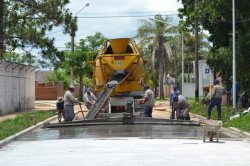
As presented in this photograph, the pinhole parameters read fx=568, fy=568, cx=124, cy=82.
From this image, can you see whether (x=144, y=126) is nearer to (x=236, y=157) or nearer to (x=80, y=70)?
(x=236, y=157)

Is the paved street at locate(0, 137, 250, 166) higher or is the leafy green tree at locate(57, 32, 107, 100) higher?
the leafy green tree at locate(57, 32, 107, 100)

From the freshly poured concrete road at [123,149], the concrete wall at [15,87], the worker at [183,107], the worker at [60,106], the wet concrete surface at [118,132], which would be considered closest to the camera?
the freshly poured concrete road at [123,149]

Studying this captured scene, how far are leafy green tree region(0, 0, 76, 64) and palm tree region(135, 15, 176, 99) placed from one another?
1140 inches

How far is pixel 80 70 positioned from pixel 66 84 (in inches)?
844

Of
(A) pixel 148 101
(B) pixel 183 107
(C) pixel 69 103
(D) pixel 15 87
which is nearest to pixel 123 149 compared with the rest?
Answer: (B) pixel 183 107

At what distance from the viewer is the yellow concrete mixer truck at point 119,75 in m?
26.1

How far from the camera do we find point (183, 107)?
78.3ft

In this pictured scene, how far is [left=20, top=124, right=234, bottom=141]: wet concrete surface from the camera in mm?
17984

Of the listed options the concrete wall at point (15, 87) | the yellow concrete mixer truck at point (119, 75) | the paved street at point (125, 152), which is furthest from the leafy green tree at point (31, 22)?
the paved street at point (125, 152)

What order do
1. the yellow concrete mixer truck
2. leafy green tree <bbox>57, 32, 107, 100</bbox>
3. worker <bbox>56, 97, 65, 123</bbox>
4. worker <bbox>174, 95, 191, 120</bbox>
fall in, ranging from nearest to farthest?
1. worker <bbox>174, 95, 191, 120</bbox>
2. worker <bbox>56, 97, 65, 123</bbox>
3. the yellow concrete mixer truck
4. leafy green tree <bbox>57, 32, 107, 100</bbox>

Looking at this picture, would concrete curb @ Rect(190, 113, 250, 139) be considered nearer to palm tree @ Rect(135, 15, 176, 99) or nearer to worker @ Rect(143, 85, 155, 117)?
worker @ Rect(143, 85, 155, 117)

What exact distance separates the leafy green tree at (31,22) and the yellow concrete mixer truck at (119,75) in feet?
25.9

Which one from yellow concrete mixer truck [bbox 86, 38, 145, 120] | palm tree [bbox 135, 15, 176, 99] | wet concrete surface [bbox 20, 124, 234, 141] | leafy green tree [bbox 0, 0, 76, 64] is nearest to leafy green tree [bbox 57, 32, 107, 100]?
palm tree [bbox 135, 15, 176, 99]

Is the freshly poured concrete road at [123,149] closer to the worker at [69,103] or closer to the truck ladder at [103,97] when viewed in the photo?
the worker at [69,103]
